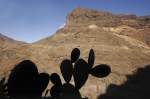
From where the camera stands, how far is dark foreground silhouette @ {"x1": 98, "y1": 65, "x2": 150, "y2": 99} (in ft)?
64.4

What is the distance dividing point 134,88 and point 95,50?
701 centimetres

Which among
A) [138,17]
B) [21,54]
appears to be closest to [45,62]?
[21,54]

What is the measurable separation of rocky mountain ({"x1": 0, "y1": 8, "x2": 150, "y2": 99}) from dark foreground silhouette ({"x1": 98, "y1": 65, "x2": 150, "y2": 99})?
0.85 m

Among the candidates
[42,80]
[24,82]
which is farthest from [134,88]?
[24,82]

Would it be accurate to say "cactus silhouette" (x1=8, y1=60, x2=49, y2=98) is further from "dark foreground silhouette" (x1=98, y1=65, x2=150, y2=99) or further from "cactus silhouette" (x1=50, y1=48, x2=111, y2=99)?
"dark foreground silhouette" (x1=98, y1=65, x2=150, y2=99)

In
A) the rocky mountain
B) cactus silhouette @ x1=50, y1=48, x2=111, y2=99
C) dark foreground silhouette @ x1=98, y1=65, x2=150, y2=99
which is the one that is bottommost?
dark foreground silhouette @ x1=98, y1=65, x2=150, y2=99

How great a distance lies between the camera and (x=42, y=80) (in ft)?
3.82

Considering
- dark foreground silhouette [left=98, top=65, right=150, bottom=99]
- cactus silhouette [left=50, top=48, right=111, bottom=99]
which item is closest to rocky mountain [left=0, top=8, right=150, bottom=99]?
dark foreground silhouette [left=98, top=65, right=150, bottom=99]

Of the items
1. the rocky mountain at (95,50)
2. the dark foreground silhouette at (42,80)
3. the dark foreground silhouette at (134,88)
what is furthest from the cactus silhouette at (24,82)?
the rocky mountain at (95,50)

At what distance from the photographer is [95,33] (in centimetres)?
3189

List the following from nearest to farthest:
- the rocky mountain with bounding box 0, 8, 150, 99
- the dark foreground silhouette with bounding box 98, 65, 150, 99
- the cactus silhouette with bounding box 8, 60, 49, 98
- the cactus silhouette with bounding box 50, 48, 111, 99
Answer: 1. the cactus silhouette with bounding box 8, 60, 49, 98
2. the cactus silhouette with bounding box 50, 48, 111, 99
3. the dark foreground silhouette with bounding box 98, 65, 150, 99
4. the rocky mountain with bounding box 0, 8, 150, 99

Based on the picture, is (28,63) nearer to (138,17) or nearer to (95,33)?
(95,33)

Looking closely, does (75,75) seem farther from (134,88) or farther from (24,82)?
(134,88)

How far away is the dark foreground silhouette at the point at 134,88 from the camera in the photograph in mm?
19614
